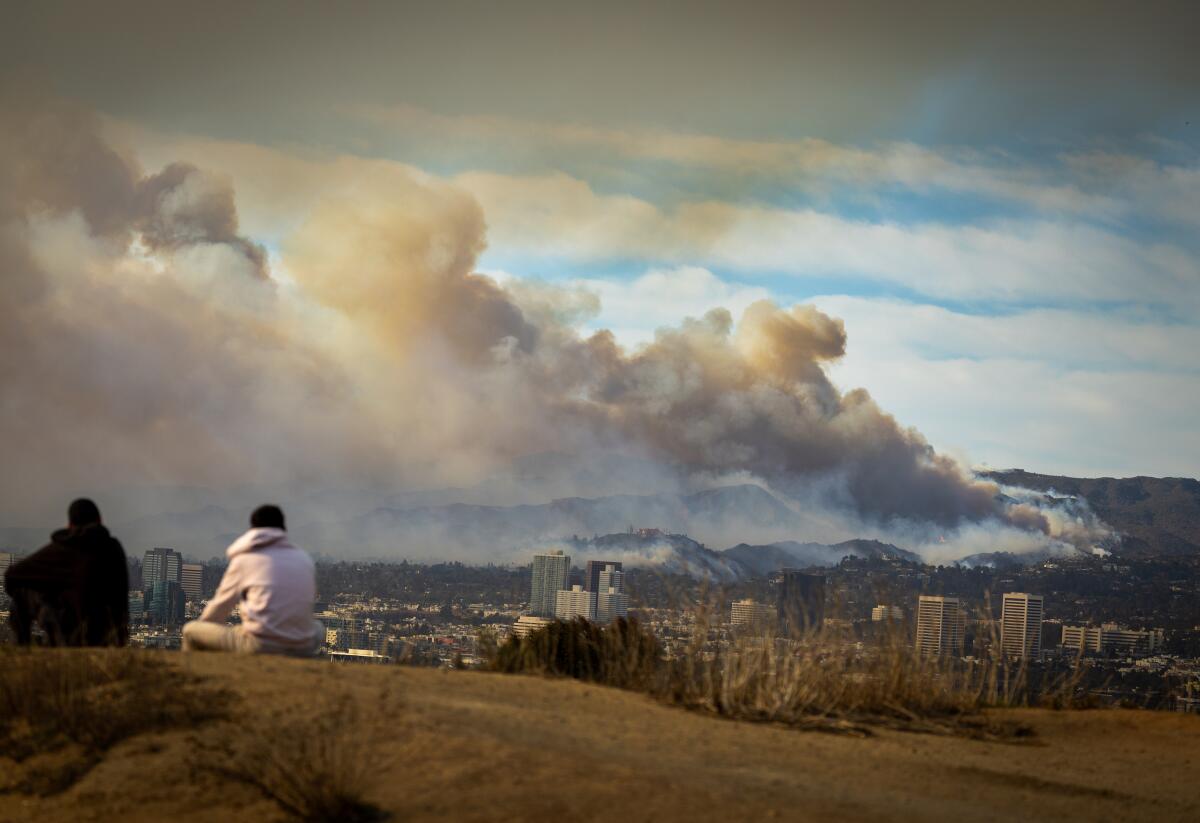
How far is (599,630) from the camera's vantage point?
1523 cm

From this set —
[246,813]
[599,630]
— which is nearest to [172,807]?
[246,813]

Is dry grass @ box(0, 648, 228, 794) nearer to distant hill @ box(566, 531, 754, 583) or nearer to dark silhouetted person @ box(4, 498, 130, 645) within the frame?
dark silhouetted person @ box(4, 498, 130, 645)

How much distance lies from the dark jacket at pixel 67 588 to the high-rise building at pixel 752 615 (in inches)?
246

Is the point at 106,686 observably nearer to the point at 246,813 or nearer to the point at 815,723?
the point at 246,813

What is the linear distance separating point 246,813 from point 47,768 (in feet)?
6.70

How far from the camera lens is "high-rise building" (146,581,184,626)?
4044 centimetres

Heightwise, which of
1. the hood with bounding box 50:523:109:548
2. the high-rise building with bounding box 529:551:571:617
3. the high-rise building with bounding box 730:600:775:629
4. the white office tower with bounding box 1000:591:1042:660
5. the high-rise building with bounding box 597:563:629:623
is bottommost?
the high-rise building with bounding box 529:551:571:617

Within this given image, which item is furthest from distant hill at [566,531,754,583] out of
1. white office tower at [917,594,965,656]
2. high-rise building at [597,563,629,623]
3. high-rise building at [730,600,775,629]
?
white office tower at [917,594,965,656]

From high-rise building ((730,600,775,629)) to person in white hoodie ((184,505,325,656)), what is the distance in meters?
4.57

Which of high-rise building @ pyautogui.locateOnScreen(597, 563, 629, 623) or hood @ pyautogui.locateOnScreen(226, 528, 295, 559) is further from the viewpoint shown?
high-rise building @ pyautogui.locateOnScreen(597, 563, 629, 623)

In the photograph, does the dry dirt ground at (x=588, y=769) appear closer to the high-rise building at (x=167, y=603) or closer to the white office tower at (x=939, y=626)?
the white office tower at (x=939, y=626)

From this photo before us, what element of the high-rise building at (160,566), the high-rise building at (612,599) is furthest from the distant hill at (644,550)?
the high-rise building at (160,566)

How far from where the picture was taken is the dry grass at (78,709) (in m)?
9.41

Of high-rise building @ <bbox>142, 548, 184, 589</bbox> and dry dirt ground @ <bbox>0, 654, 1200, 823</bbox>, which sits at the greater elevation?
dry dirt ground @ <bbox>0, 654, 1200, 823</bbox>
